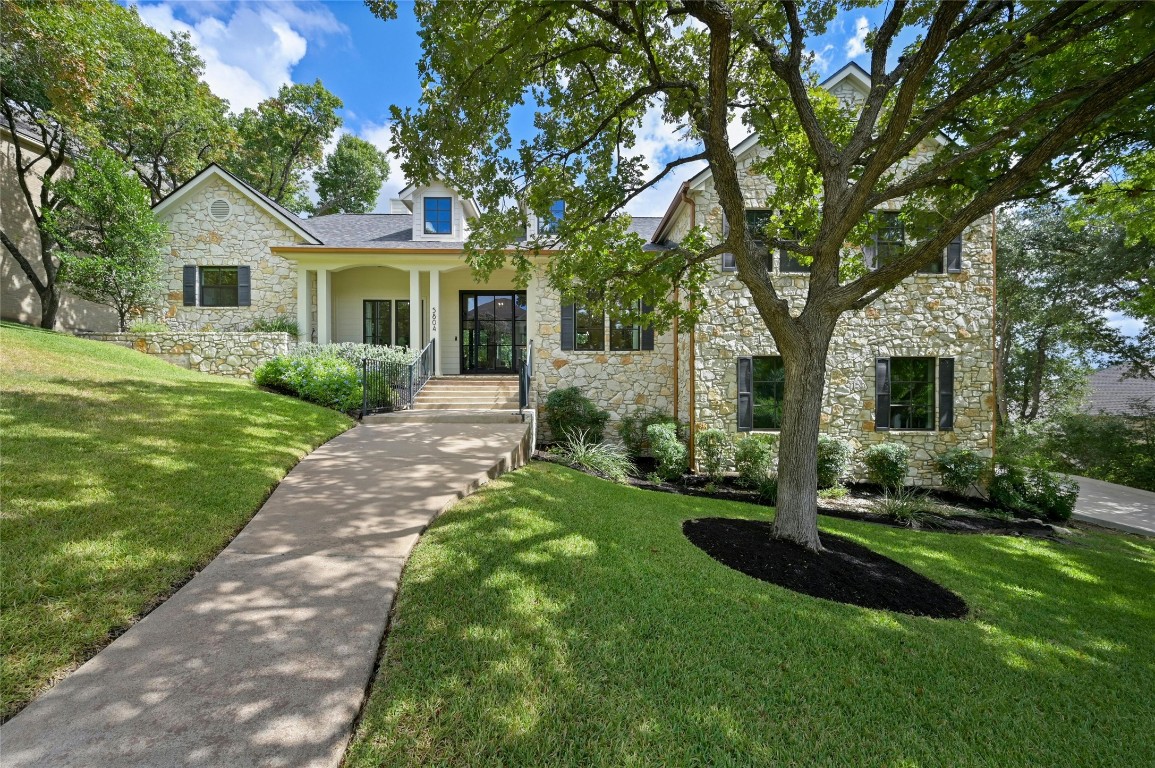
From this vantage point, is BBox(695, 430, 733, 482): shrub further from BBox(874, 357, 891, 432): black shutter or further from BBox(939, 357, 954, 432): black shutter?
BBox(939, 357, 954, 432): black shutter

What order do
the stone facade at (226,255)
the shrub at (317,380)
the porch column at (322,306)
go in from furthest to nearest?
the stone facade at (226,255)
the porch column at (322,306)
the shrub at (317,380)

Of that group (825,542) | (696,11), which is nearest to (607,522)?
(825,542)

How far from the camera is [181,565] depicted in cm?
304

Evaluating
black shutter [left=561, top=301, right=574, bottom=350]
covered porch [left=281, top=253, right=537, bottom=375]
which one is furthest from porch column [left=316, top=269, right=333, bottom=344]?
black shutter [left=561, top=301, right=574, bottom=350]

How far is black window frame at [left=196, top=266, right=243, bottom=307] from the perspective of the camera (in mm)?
12461

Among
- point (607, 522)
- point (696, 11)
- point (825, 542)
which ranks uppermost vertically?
point (696, 11)

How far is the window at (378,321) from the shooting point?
13547 mm

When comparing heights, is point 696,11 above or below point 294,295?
above

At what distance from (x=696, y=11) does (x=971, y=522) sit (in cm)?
954

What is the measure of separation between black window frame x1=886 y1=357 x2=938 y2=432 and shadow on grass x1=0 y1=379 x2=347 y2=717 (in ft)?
38.5

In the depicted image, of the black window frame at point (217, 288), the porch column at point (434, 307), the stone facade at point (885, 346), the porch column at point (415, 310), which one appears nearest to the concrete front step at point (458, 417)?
the porch column at point (415, 310)

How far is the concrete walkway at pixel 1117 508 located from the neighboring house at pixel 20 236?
26.4 meters

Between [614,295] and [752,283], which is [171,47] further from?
[752,283]

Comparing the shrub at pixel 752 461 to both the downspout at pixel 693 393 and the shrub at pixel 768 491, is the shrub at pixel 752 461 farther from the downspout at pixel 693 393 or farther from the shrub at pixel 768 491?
the downspout at pixel 693 393
